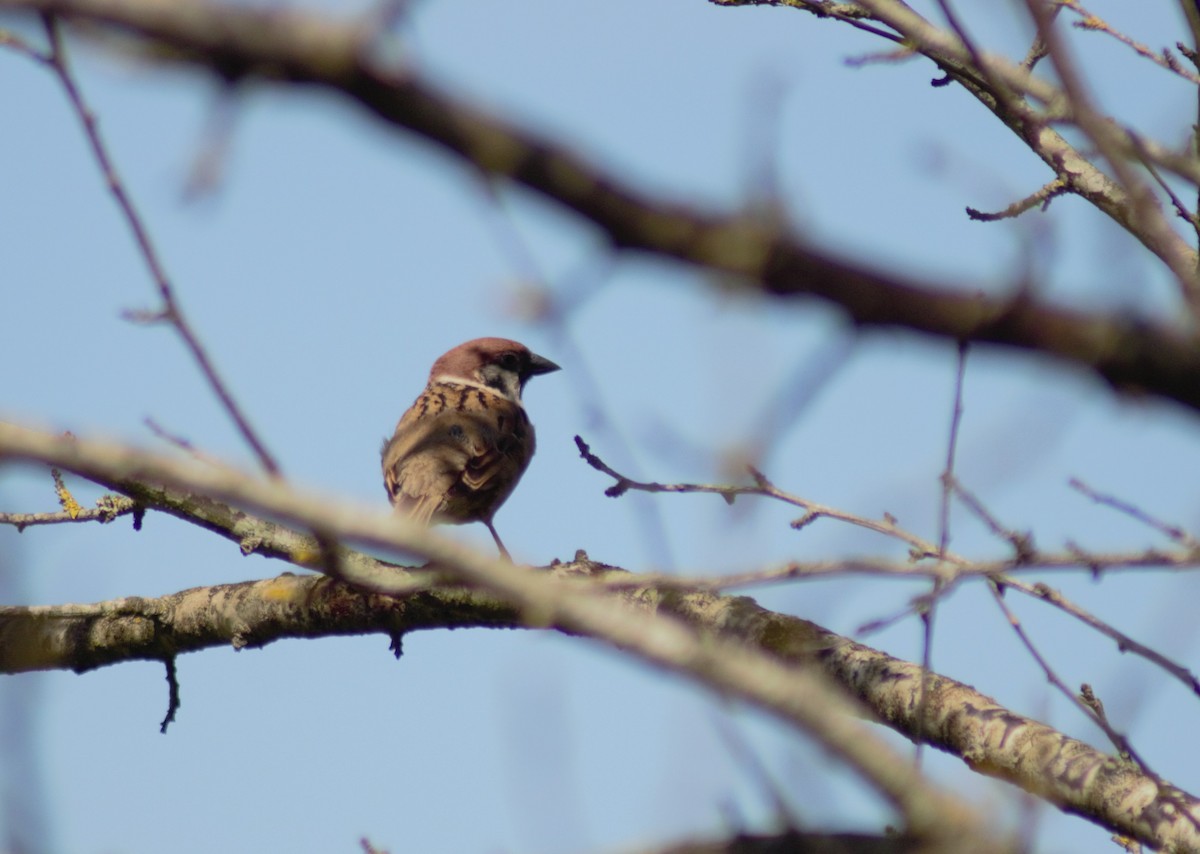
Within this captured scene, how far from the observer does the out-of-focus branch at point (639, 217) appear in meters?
1.33

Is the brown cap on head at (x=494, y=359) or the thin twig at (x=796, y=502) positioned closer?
the thin twig at (x=796, y=502)

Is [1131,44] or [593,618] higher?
[1131,44]

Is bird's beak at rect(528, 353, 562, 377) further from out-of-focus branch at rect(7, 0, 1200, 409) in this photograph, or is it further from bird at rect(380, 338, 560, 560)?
out-of-focus branch at rect(7, 0, 1200, 409)

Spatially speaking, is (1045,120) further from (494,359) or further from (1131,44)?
(494,359)

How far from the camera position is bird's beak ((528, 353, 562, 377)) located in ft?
30.0

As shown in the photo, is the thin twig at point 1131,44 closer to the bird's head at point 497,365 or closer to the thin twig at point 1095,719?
the thin twig at point 1095,719

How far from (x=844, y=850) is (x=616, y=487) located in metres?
2.23

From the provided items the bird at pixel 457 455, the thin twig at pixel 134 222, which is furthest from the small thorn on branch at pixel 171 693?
the thin twig at pixel 134 222

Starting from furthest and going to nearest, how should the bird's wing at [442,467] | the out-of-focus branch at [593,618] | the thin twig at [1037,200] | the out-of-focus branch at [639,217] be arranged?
1. the bird's wing at [442,467]
2. the thin twig at [1037,200]
3. the out-of-focus branch at [593,618]
4. the out-of-focus branch at [639,217]

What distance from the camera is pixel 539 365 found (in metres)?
9.18

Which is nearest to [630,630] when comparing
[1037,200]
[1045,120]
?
[1045,120]

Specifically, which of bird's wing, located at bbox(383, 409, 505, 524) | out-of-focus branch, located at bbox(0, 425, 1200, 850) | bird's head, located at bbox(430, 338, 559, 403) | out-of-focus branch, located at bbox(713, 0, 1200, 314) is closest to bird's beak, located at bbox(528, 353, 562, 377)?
bird's head, located at bbox(430, 338, 559, 403)

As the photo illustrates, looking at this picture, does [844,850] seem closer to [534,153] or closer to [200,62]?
[534,153]

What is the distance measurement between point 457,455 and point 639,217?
5863 millimetres
